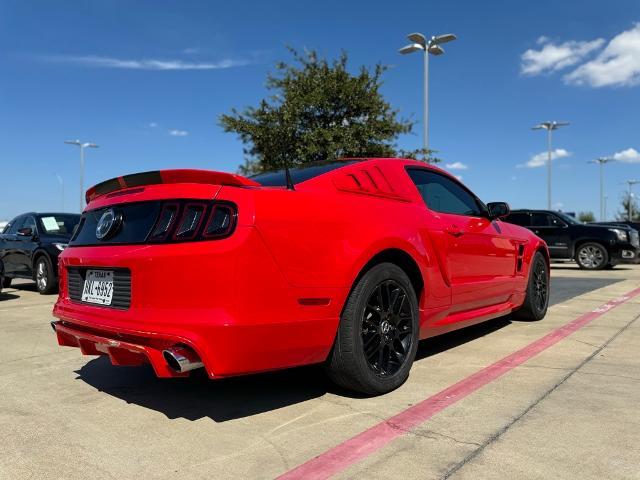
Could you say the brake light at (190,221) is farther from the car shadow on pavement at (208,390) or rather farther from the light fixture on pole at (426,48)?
the light fixture on pole at (426,48)

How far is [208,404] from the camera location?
3.27 m

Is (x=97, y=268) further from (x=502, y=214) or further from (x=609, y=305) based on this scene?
(x=609, y=305)

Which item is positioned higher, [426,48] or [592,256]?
[426,48]

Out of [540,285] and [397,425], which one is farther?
[540,285]

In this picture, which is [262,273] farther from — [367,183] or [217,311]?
[367,183]

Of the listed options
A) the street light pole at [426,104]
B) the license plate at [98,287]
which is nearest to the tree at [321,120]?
the street light pole at [426,104]

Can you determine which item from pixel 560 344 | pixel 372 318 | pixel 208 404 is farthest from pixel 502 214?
pixel 208 404

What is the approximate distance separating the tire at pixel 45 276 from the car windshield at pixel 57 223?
0.61 m

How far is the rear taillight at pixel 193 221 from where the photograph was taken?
2686 millimetres

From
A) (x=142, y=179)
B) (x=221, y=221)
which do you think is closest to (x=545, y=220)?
(x=142, y=179)

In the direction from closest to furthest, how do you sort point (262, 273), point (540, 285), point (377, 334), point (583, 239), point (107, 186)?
point (262, 273) < point (377, 334) < point (107, 186) < point (540, 285) < point (583, 239)

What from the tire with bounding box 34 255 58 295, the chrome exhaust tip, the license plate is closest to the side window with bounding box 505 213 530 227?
the tire with bounding box 34 255 58 295

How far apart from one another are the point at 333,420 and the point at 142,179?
1.76 m

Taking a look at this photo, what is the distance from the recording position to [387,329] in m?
3.44
